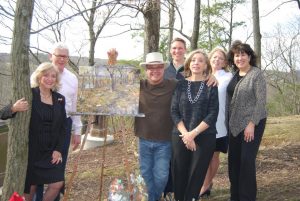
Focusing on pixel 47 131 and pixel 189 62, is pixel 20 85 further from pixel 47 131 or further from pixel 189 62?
pixel 189 62

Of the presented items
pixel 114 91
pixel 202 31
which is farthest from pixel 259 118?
pixel 202 31

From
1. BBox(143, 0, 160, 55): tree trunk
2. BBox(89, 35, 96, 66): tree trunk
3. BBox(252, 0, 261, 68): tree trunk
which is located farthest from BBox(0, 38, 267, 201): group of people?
BBox(89, 35, 96, 66): tree trunk

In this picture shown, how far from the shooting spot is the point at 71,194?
5.83 m

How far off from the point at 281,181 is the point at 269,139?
2.72m

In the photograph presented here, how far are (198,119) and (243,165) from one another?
2.59ft

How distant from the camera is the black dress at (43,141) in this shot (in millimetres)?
3598

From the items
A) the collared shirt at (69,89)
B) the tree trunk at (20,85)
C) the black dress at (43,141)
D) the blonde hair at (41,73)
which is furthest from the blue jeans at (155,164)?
the tree trunk at (20,85)

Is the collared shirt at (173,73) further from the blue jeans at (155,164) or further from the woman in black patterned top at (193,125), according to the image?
the blue jeans at (155,164)

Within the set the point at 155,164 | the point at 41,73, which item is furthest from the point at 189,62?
the point at 41,73

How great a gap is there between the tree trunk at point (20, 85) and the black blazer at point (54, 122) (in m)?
0.08

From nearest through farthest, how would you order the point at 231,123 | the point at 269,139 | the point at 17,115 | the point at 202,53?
the point at 17,115, the point at 202,53, the point at 231,123, the point at 269,139

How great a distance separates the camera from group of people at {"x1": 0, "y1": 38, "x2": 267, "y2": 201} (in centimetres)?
366

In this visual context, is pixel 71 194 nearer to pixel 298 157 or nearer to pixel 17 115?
pixel 17 115

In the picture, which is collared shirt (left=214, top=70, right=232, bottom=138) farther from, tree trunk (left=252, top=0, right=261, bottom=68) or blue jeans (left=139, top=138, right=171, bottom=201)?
tree trunk (left=252, top=0, right=261, bottom=68)
